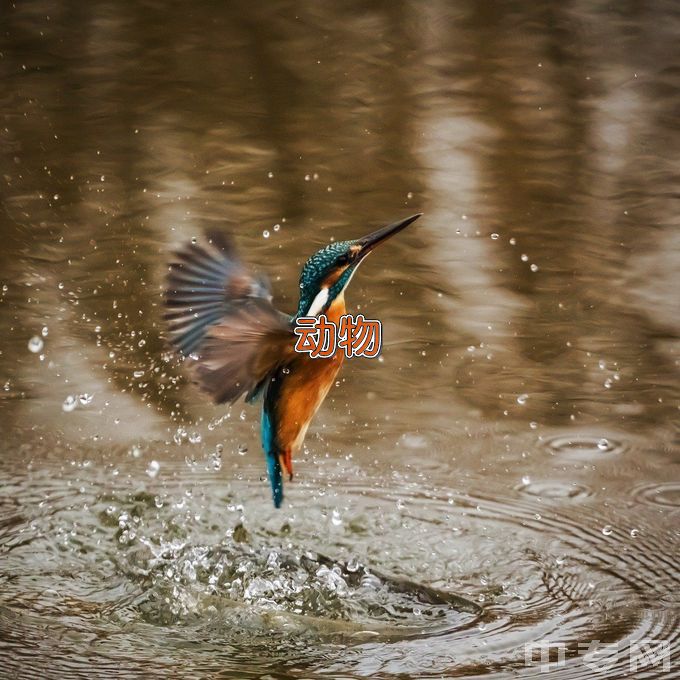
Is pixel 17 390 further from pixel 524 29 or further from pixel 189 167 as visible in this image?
pixel 524 29

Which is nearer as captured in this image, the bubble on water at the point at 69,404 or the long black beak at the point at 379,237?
the long black beak at the point at 379,237

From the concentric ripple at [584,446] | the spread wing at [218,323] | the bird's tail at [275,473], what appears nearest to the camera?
the spread wing at [218,323]

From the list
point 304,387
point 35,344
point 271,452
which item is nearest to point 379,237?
point 304,387

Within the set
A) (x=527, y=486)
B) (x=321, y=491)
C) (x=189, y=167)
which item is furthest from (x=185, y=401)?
(x=189, y=167)

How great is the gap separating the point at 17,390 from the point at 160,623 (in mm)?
1086

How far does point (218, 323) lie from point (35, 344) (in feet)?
4.35

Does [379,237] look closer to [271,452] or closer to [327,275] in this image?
[327,275]

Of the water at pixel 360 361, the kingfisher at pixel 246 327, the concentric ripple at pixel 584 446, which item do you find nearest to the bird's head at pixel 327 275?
the kingfisher at pixel 246 327

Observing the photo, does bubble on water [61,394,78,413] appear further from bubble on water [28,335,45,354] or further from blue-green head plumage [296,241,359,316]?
blue-green head plumage [296,241,359,316]

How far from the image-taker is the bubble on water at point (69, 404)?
259cm

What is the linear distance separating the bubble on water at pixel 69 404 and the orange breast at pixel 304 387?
3.11 feet

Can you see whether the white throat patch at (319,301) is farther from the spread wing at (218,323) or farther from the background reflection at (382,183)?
the background reflection at (382,183)

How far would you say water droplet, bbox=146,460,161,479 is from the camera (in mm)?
2314

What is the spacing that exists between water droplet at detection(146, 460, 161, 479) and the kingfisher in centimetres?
62
